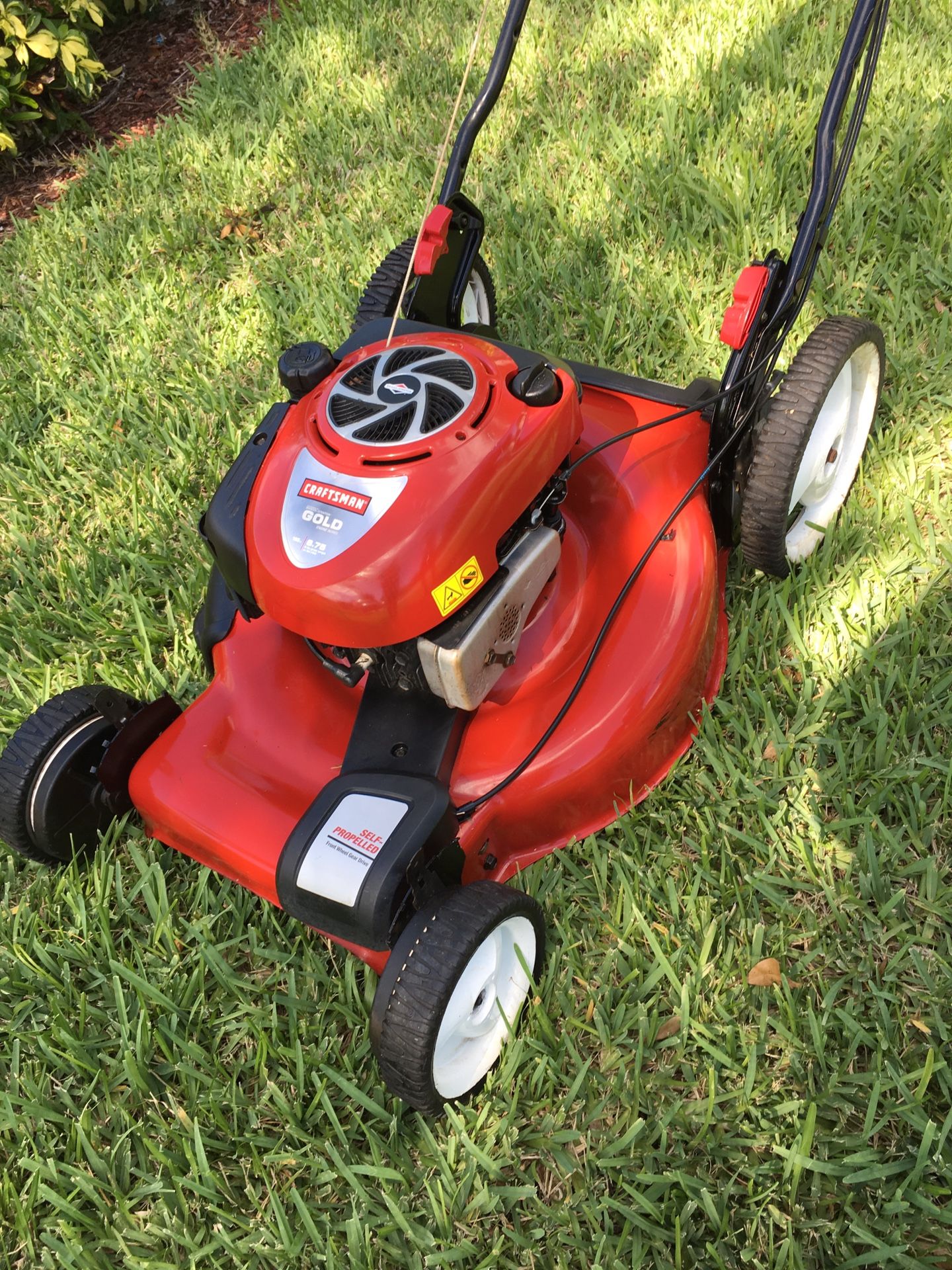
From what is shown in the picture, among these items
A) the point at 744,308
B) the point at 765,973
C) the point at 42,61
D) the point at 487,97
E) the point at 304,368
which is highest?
the point at 42,61

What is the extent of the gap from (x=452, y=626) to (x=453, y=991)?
46 centimetres

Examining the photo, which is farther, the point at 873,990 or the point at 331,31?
the point at 331,31

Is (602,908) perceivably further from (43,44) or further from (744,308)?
(43,44)

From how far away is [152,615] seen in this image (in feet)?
7.03

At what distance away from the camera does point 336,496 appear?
4.29ft

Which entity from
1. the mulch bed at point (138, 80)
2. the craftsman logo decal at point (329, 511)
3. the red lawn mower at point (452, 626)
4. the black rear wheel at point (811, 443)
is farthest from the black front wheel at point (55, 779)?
the mulch bed at point (138, 80)

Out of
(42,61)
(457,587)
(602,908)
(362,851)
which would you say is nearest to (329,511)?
(457,587)

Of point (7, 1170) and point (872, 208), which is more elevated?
point (872, 208)

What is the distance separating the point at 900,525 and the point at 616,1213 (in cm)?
132

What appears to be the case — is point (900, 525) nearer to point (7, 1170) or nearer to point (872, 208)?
point (872, 208)

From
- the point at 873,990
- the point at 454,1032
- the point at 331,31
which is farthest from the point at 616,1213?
the point at 331,31

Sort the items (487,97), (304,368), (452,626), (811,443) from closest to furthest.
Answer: (452,626) → (304,368) → (811,443) → (487,97)

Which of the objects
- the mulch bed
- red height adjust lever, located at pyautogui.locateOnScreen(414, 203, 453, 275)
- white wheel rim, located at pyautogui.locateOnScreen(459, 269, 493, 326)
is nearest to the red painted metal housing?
red height adjust lever, located at pyautogui.locateOnScreen(414, 203, 453, 275)

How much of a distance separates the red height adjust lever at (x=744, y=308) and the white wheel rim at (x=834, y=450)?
230 millimetres
